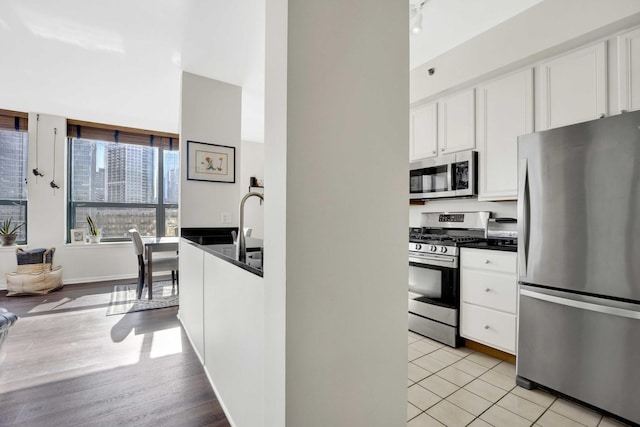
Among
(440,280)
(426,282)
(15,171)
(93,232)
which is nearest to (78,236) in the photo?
(93,232)

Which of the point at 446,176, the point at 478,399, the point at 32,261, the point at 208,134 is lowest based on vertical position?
the point at 478,399

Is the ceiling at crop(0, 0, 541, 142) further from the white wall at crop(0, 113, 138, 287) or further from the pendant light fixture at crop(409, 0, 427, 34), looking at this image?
the white wall at crop(0, 113, 138, 287)

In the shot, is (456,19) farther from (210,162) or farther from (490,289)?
(210,162)

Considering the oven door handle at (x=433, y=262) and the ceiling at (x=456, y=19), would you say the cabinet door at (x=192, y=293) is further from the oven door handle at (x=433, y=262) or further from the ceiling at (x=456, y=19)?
the ceiling at (x=456, y=19)

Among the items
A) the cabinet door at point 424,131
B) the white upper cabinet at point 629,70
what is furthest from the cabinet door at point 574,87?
the cabinet door at point 424,131

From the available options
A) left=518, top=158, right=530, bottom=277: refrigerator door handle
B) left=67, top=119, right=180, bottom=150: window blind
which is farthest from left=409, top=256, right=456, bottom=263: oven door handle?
left=67, top=119, right=180, bottom=150: window blind

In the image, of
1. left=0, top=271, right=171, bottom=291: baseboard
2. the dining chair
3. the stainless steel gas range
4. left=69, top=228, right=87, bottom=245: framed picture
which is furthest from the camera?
left=69, top=228, right=87, bottom=245: framed picture

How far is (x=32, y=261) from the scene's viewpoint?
3.88 metres

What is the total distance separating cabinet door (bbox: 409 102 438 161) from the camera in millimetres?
2986

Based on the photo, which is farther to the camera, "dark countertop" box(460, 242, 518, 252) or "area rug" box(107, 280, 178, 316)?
"area rug" box(107, 280, 178, 316)

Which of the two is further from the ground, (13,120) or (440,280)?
(13,120)

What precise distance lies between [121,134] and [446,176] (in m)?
4.94

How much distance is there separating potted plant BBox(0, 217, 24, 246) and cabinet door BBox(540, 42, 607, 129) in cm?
626

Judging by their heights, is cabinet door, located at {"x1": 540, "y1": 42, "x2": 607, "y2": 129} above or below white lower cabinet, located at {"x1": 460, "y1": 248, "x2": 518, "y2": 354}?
above
